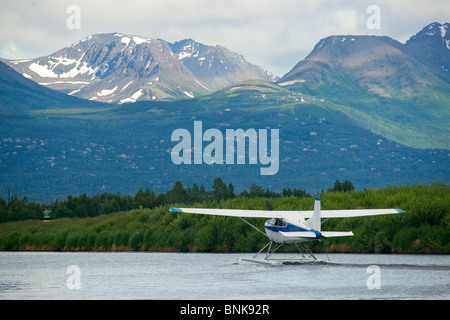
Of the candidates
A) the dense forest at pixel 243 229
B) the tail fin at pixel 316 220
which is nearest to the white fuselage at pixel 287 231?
the tail fin at pixel 316 220

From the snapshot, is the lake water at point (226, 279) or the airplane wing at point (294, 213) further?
the airplane wing at point (294, 213)

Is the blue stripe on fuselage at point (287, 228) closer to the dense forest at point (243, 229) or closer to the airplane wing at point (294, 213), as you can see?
the airplane wing at point (294, 213)

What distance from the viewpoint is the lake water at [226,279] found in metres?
29.4

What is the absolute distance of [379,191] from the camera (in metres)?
51.3

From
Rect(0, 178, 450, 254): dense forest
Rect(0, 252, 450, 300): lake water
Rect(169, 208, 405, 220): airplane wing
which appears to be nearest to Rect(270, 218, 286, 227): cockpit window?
Rect(169, 208, 405, 220): airplane wing

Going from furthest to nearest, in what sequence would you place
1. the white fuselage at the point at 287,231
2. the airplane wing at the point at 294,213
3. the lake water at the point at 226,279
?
the airplane wing at the point at 294,213
the white fuselage at the point at 287,231
the lake water at the point at 226,279

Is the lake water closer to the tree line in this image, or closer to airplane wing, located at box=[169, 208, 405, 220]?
airplane wing, located at box=[169, 208, 405, 220]

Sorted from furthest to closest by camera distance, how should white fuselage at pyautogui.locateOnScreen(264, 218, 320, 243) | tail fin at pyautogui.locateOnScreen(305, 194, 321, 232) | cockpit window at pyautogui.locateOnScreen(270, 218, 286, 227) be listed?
cockpit window at pyautogui.locateOnScreen(270, 218, 286, 227), tail fin at pyautogui.locateOnScreen(305, 194, 321, 232), white fuselage at pyautogui.locateOnScreen(264, 218, 320, 243)

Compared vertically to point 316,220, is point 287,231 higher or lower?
lower

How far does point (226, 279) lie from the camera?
1342 inches

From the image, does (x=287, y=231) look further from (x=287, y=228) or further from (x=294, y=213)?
(x=294, y=213)

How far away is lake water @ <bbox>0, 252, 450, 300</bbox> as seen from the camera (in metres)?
29.4

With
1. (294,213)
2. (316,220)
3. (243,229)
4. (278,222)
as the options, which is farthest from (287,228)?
(243,229)
